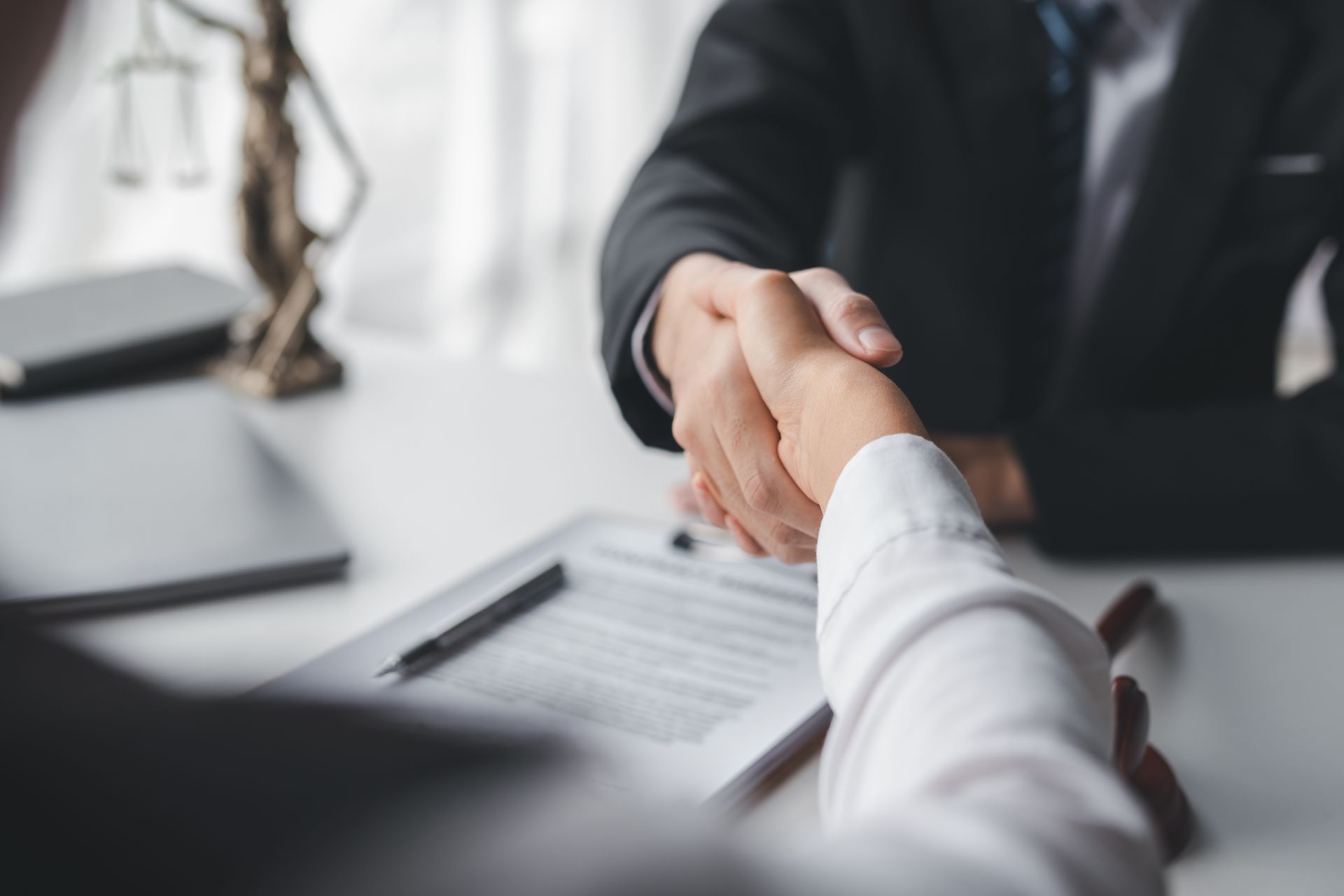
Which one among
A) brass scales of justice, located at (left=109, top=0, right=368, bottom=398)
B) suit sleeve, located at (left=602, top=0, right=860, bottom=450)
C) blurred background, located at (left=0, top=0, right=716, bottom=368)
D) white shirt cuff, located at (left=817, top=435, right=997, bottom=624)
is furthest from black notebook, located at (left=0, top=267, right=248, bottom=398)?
blurred background, located at (left=0, top=0, right=716, bottom=368)

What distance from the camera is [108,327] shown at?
99cm

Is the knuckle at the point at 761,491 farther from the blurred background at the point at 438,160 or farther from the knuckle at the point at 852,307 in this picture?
the blurred background at the point at 438,160

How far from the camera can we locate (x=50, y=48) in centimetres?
25

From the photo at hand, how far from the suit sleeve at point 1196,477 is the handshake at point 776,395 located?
0.87ft

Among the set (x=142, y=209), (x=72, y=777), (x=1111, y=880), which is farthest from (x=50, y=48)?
(x=142, y=209)

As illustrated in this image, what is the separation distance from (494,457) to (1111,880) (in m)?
0.68

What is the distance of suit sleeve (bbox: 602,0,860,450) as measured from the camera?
0.71 m

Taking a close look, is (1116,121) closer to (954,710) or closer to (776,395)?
(776,395)

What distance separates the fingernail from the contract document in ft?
0.57

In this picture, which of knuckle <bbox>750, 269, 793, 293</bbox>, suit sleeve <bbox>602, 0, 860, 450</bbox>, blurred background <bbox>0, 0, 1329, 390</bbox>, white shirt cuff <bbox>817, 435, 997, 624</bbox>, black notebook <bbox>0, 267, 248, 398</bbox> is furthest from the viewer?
blurred background <bbox>0, 0, 1329, 390</bbox>

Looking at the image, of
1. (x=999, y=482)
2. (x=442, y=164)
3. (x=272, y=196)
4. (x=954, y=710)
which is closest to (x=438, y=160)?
(x=442, y=164)

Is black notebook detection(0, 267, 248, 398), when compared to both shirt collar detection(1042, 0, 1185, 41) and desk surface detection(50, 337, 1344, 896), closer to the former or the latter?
→ desk surface detection(50, 337, 1344, 896)

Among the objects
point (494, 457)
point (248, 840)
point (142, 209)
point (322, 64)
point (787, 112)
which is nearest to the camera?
point (248, 840)

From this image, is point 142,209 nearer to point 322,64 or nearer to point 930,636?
point 322,64
